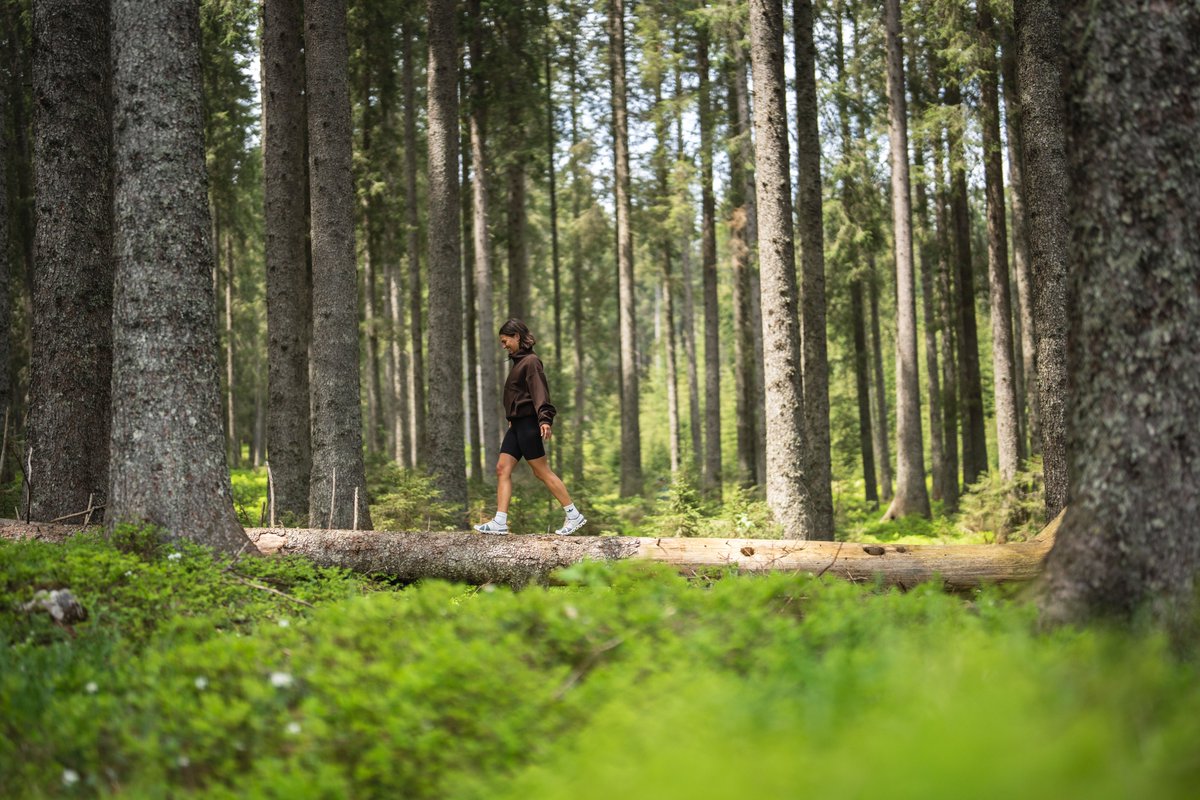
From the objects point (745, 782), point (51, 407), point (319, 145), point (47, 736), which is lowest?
point (47, 736)

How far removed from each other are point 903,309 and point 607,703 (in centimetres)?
1682

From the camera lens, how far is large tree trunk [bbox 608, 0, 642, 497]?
22.3m

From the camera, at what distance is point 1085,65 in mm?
4816

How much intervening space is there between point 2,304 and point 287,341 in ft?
12.2

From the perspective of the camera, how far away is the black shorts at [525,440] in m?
9.52

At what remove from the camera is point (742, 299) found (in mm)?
22703

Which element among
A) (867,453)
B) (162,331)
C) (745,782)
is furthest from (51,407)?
(867,453)

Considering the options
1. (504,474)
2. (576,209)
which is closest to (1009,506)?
(504,474)

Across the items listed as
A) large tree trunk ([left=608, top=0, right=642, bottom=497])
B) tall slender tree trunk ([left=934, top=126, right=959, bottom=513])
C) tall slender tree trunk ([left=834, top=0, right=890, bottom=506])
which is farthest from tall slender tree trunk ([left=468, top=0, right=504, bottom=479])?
tall slender tree trunk ([left=934, top=126, right=959, bottom=513])

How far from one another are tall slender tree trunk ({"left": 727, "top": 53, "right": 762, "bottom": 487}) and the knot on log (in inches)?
650

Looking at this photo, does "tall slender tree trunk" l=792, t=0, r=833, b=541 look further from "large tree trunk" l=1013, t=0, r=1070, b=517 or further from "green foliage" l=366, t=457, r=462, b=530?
"green foliage" l=366, t=457, r=462, b=530

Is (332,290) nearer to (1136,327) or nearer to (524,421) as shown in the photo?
(524,421)

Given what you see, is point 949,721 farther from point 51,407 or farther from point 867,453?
point 867,453

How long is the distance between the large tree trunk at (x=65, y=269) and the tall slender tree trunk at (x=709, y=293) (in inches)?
570
